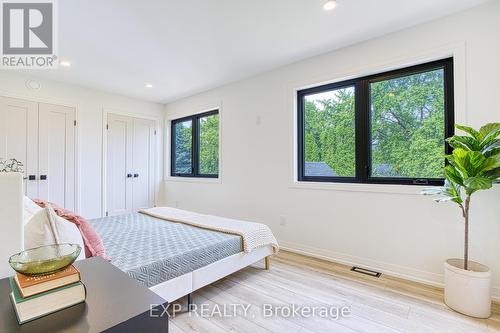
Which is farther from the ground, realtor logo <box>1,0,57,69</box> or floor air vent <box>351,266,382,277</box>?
realtor logo <box>1,0,57,69</box>

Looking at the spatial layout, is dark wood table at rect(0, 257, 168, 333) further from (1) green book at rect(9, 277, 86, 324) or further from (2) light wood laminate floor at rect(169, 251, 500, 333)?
(2) light wood laminate floor at rect(169, 251, 500, 333)

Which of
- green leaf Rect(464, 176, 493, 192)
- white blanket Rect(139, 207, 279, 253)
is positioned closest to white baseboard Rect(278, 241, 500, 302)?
white blanket Rect(139, 207, 279, 253)

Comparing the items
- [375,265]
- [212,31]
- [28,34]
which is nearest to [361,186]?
[375,265]

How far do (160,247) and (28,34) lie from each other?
8.36 ft

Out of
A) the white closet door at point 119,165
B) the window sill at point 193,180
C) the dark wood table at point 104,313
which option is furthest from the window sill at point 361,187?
the white closet door at point 119,165

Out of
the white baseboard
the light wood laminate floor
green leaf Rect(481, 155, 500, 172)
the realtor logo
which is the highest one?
the realtor logo

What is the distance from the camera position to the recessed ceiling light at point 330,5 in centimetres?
211

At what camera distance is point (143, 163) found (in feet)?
16.5

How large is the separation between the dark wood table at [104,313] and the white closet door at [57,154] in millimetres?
3618

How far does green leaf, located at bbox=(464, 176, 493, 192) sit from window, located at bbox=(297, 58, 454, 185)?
0.64 meters

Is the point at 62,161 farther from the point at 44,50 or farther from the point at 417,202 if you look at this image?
the point at 417,202

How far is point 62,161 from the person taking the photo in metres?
3.92

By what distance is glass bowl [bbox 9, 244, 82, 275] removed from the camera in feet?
2.56

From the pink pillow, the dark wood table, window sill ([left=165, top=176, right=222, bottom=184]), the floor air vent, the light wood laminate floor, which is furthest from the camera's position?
window sill ([left=165, top=176, right=222, bottom=184])
